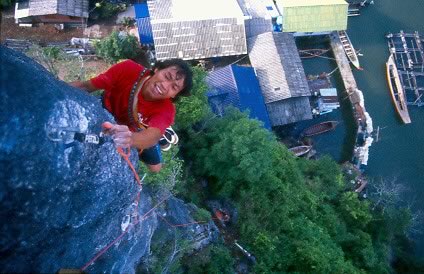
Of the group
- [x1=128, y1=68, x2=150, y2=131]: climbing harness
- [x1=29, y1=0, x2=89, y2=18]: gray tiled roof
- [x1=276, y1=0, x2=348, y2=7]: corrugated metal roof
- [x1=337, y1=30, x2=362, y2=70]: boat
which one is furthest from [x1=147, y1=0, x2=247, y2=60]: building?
[x1=128, y1=68, x2=150, y2=131]: climbing harness

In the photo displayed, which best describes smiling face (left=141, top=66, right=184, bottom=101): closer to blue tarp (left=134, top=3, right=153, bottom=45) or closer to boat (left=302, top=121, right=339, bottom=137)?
blue tarp (left=134, top=3, right=153, bottom=45)

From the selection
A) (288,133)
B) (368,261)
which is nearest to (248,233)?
(368,261)

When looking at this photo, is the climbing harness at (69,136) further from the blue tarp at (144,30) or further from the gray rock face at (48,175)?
the blue tarp at (144,30)

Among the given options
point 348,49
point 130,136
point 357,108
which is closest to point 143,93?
point 130,136

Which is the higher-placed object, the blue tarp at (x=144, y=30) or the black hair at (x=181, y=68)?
the blue tarp at (x=144, y=30)

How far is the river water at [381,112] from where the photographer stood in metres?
25.7

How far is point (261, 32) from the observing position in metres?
25.4

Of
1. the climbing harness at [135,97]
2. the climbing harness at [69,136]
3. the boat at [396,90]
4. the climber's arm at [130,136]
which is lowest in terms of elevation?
the boat at [396,90]

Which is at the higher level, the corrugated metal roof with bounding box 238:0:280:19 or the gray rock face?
the corrugated metal roof with bounding box 238:0:280:19

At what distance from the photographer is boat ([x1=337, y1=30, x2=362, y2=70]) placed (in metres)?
27.9

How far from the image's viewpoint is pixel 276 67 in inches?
942

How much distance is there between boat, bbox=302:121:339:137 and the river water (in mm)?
416

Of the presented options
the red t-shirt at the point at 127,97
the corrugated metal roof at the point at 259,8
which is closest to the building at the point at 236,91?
the corrugated metal roof at the point at 259,8

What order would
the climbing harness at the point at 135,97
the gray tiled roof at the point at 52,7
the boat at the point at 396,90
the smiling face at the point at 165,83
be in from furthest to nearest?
the boat at the point at 396,90 < the gray tiled roof at the point at 52,7 < the climbing harness at the point at 135,97 < the smiling face at the point at 165,83
